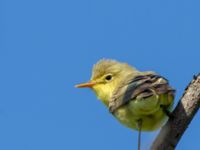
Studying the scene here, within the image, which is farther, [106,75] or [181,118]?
[106,75]

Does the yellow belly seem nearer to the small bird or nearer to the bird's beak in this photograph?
the small bird

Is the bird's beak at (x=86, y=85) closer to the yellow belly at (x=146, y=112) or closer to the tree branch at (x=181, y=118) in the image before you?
the yellow belly at (x=146, y=112)

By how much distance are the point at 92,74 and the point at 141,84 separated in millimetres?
1645

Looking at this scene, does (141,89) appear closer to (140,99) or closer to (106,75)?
(140,99)

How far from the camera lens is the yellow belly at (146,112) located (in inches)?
167

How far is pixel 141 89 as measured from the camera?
4.28 meters

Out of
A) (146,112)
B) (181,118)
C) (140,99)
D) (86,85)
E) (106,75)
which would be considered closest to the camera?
(181,118)

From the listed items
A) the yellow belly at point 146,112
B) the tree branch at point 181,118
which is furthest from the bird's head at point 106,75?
the tree branch at point 181,118

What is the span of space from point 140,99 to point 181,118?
2.32 ft

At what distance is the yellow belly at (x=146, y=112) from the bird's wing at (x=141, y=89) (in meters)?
0.05

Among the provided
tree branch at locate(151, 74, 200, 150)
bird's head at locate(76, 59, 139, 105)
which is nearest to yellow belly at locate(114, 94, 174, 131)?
tree branch at locate(151, 74, 200, 150)

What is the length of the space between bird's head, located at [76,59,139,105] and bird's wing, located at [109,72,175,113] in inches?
26.2

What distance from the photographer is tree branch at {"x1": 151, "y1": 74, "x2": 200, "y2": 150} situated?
350cm

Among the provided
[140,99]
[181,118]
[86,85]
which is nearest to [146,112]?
[140,99]
